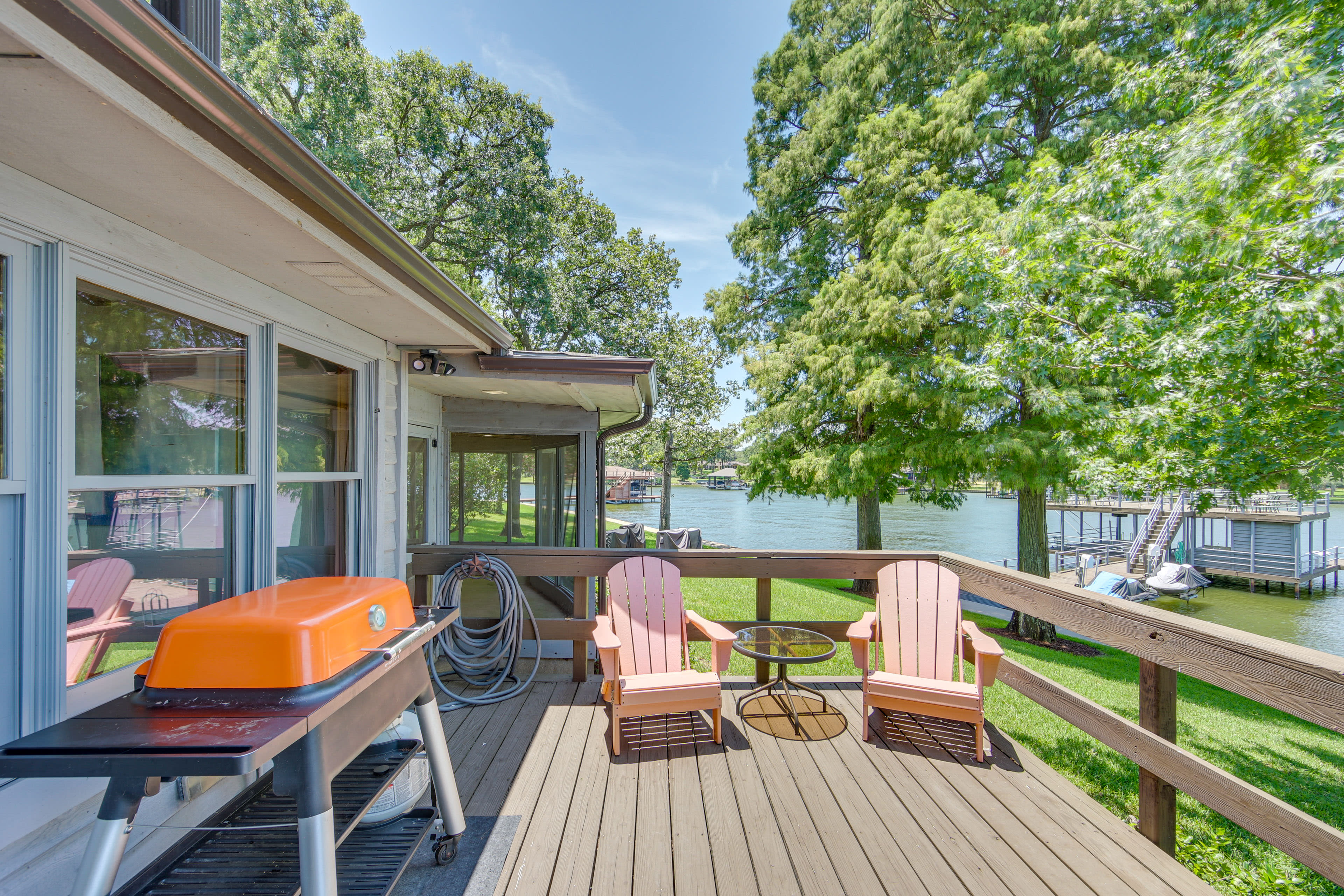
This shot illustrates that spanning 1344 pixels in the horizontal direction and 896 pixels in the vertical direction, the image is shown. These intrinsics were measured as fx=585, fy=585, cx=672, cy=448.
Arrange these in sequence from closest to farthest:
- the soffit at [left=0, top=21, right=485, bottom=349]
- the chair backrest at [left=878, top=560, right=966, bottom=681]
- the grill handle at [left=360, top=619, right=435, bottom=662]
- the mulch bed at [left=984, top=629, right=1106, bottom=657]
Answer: the soffit at [left=0, top=21, right=485, bottom=349] → the grill handle at [left=360, top=619, right=435, bottom=662] → the chair backrest at [left=878, top=560, right=966, bottom=681] → the mulch bed at [left=984, top=629, right=1106, bottom=657]

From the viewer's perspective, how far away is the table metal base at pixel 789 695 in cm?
301

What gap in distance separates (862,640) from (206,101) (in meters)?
2.92

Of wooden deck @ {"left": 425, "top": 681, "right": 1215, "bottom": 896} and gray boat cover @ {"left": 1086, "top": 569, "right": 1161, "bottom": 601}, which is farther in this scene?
gray boat cover @ {"left": 1086, "top": 569, "right": 1161, "bottom": 601}

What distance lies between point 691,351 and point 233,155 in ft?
44.1

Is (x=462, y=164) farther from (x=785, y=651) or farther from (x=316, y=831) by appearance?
(x=316, y=831)

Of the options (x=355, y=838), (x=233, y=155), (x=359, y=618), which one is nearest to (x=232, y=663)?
(x=359, y=618)

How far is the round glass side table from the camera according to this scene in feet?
9.50

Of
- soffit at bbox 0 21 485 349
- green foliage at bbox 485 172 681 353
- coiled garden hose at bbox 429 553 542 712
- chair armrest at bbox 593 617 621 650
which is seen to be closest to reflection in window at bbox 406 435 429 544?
coiled garden hose at bbox 429 553 542 712

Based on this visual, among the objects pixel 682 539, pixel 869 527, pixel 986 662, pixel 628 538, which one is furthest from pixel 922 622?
pixel 682 539

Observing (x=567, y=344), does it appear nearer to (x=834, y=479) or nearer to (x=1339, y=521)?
(x=834, y=479)

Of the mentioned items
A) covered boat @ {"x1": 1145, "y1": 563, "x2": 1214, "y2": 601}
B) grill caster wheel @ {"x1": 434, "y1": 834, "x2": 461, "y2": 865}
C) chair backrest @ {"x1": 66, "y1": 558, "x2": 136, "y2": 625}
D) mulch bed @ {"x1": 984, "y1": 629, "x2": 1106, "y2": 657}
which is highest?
A: chair backrest @ {"x1": 66, "y1": 558, "x2": 136, "y2": 625}

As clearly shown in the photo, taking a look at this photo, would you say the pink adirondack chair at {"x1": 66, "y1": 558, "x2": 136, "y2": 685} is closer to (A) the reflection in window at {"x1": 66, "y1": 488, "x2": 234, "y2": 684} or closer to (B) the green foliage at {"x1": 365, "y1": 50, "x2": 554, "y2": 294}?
(A) the reflection in window at {"x1": 66, "y1": 488, "x2": 234, "y2": 684}

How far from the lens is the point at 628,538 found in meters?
8.80

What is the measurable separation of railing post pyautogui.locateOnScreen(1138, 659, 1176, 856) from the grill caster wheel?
7.78 feet
